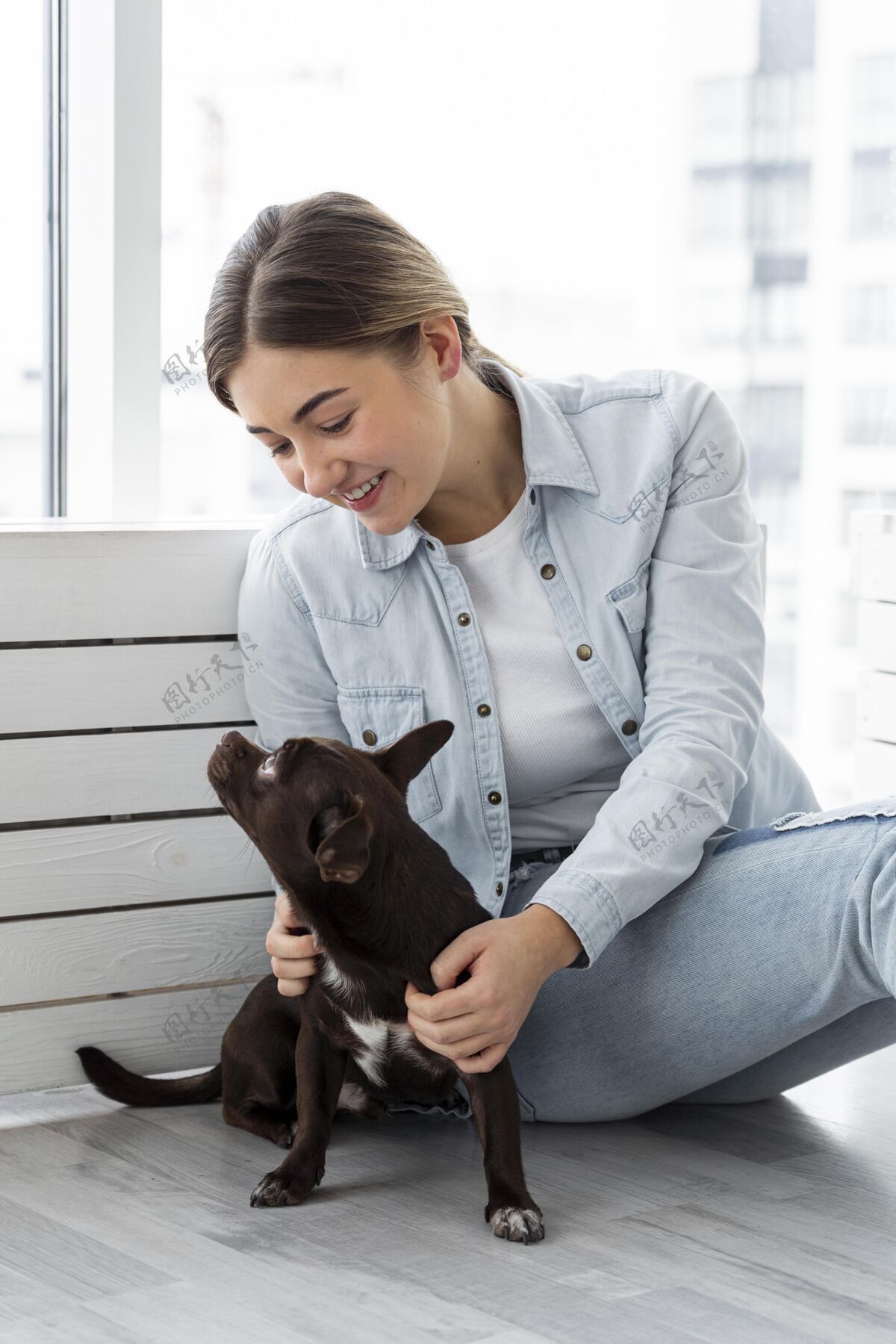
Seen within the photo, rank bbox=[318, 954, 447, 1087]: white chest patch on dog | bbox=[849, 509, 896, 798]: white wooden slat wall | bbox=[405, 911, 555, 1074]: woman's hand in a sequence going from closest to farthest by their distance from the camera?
bbox=[405, 911, 555, 1074]: woman's hand < bbox=[318, 954, 447, 1087]: white chest patch on dog < bbox=[849, 509, 896, 798]: white wooden slat wall

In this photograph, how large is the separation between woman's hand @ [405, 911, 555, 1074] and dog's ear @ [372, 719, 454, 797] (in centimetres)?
17

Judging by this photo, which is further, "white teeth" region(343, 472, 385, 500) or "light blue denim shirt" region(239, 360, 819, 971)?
"light blue denim shirt" region(239, 360, 819, 971)

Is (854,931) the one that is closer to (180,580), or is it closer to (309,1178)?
(309,1178)

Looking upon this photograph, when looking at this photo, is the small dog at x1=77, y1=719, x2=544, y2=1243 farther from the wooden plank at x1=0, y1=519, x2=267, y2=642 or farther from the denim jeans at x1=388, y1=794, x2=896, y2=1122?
the wooden plank at x1=0, y1=519, x2=267, y2=642

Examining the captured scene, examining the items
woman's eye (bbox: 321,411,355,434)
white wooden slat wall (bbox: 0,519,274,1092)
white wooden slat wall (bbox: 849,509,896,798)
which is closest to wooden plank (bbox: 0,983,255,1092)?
white wooden slat wall (bbox: 0,519,274,1092)

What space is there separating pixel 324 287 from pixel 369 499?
22cm

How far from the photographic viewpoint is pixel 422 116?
2762 millimetres

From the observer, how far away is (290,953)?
144cm

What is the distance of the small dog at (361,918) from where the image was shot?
4.32 ft

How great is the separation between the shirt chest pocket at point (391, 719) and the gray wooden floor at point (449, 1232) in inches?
15.8

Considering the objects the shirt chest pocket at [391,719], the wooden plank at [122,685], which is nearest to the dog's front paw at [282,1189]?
the shirt chest pocket at [391,719]

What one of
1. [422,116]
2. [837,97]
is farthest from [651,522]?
[837,97]

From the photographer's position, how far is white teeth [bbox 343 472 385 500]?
1.48m

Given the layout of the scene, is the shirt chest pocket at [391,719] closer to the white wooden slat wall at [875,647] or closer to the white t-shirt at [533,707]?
the white t-shirt at [533,707]
